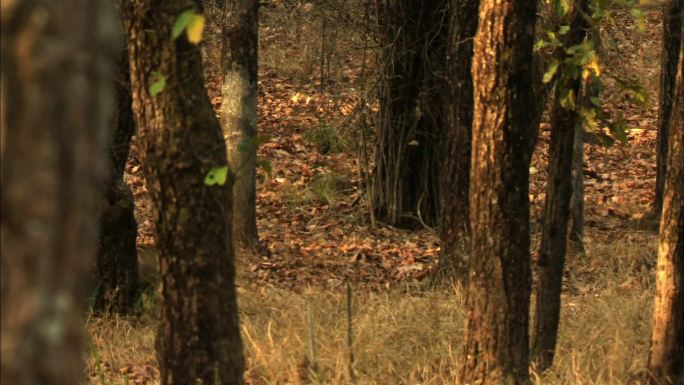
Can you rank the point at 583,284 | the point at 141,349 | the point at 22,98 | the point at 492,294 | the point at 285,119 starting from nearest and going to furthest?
1. the point at 22,98
2. the point at 492,294
3. the point at 141,349
4. the point at 583,284
5. the point at 285,119

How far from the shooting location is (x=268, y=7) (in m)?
19.0

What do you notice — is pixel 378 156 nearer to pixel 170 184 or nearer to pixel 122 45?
pixel 122 45

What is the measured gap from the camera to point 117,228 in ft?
25.5

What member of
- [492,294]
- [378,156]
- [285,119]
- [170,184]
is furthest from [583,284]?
[285,119]

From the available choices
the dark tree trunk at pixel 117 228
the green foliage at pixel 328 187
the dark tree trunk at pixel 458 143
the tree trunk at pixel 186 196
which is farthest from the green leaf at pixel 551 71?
the green foliage at pixel 328 187

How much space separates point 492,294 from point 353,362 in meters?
0.84

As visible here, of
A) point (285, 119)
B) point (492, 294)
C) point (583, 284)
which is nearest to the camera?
point (492, 294)

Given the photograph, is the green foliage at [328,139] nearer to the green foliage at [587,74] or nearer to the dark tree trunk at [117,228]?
the dark tree trunk at [117,228]

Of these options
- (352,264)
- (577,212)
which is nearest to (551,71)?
(352,264)

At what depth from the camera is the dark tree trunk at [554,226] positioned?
Result: 20.1ft

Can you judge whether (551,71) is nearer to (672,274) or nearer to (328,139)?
(672,274)

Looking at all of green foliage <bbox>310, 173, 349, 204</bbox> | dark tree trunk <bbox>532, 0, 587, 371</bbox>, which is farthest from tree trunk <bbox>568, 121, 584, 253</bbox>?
dark tree trunk <bbox>532, 0, 587, 371</bbox>

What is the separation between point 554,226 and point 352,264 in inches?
158

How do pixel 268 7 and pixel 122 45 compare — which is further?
pixel 268 7
